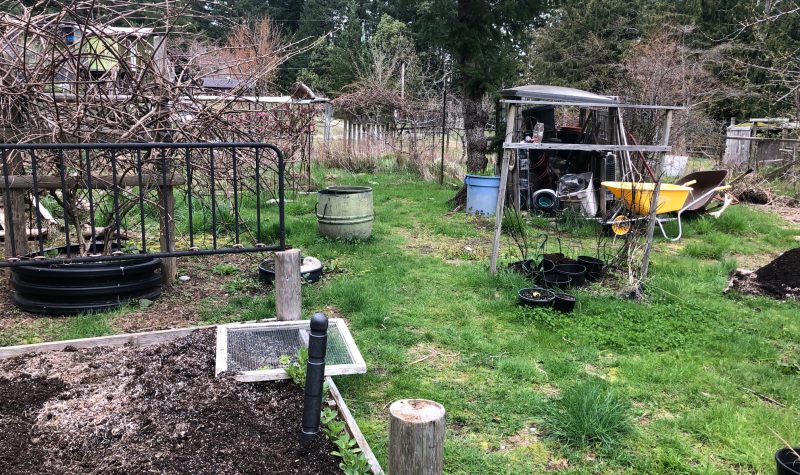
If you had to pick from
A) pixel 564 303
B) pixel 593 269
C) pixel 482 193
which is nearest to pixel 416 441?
pixel 564 303

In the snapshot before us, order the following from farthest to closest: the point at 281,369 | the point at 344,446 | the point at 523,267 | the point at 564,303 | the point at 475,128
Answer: the point at 475,128 < the point at 523,267 < the point at 564,303 < the point at 281,369 < the point at 344,446

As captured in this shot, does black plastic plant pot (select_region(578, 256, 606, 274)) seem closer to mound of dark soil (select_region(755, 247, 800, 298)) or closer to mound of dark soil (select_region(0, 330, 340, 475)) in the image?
mound of dark soil (select_region(755, 247, 800, 298))

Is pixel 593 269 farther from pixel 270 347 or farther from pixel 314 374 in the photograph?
pixel 314 374

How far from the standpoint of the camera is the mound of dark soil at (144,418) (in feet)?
7.30

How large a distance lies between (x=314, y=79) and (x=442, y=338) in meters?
27.4

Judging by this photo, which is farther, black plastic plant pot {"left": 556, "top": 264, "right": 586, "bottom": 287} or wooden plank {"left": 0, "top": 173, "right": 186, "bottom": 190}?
black plastic plant pot {"left": 556, "top": 264, "right": 586, "bottom": 287}

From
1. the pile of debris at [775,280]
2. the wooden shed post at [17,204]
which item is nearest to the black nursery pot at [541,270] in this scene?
the pile of debris at [775,280]

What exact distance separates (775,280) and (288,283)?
4469 millimetres

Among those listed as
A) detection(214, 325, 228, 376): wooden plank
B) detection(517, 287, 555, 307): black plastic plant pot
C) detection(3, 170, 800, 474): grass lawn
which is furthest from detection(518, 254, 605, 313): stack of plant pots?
detection(214, 325, 228, 376): wooden plank

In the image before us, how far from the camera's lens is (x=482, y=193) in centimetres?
878

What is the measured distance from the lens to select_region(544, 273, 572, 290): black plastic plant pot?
5000 millimetres

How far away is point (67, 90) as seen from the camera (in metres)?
4.46

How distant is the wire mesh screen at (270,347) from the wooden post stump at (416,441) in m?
1.39

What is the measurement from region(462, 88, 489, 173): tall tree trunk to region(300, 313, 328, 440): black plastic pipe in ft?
25.2
